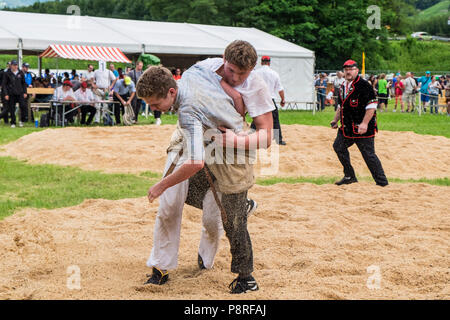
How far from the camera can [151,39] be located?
2314cm

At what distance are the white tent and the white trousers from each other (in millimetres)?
16767

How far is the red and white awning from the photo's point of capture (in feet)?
64.6

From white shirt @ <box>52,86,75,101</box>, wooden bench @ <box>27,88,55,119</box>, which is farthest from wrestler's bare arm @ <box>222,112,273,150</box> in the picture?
wooden bench @ <box>27,88,55,119</box>

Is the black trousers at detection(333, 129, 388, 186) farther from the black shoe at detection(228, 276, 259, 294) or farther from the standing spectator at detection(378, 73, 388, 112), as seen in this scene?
the standing spectator at detection(378, 73, 388, 112)

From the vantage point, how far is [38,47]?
20.0 m

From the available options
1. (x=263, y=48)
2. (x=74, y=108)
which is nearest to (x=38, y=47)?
(x=74, y=108)

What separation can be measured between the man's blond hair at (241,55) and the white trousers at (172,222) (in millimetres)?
935

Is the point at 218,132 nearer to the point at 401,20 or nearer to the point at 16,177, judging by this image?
the point at 16,177

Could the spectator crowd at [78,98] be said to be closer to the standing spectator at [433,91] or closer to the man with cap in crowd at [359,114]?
the man with cap in crowd at [359,114]

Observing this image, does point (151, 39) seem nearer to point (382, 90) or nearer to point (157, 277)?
point (382, 90)

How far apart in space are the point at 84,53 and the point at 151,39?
3.62 metres

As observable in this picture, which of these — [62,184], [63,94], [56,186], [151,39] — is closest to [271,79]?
[62,184]

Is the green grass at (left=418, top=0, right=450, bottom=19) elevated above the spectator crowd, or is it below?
above
